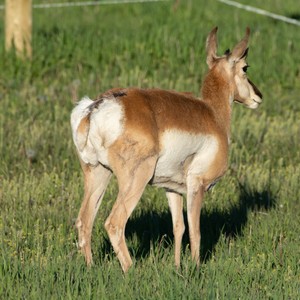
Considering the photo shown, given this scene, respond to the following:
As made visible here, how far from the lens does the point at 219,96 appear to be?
7.61 meters

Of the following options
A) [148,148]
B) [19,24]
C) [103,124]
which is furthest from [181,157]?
[19,24]

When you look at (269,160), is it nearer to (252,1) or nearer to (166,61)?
(166,61)

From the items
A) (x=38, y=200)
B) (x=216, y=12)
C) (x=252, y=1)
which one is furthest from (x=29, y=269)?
(x=252, y=1)

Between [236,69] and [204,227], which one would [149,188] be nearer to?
[204,227]

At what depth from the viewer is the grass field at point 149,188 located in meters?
6.33

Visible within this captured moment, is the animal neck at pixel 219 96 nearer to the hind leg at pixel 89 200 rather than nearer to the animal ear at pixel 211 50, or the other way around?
the animal ear at pixel 211 50

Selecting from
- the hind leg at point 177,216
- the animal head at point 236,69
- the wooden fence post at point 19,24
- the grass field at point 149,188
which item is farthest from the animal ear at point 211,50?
the wooden fence post at point 19,24

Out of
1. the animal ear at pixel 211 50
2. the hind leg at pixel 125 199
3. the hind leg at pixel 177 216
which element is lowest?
the hind leg at pixel 177 216

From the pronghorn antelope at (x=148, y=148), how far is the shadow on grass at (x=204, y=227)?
355 mm

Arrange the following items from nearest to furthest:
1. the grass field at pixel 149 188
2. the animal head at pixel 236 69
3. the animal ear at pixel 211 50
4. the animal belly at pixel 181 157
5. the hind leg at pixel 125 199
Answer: the grass field at pixel 149 188 < the hind leg at pixel 125 199 < the animal belly at pixel 181 157 < the animal head at pixel 236 69 < the animal ear at pixel 211 50

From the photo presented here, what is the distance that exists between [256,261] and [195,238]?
46 cm

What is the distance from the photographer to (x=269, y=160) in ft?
32.7

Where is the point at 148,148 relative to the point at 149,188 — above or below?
above

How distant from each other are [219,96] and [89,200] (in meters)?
1.28
